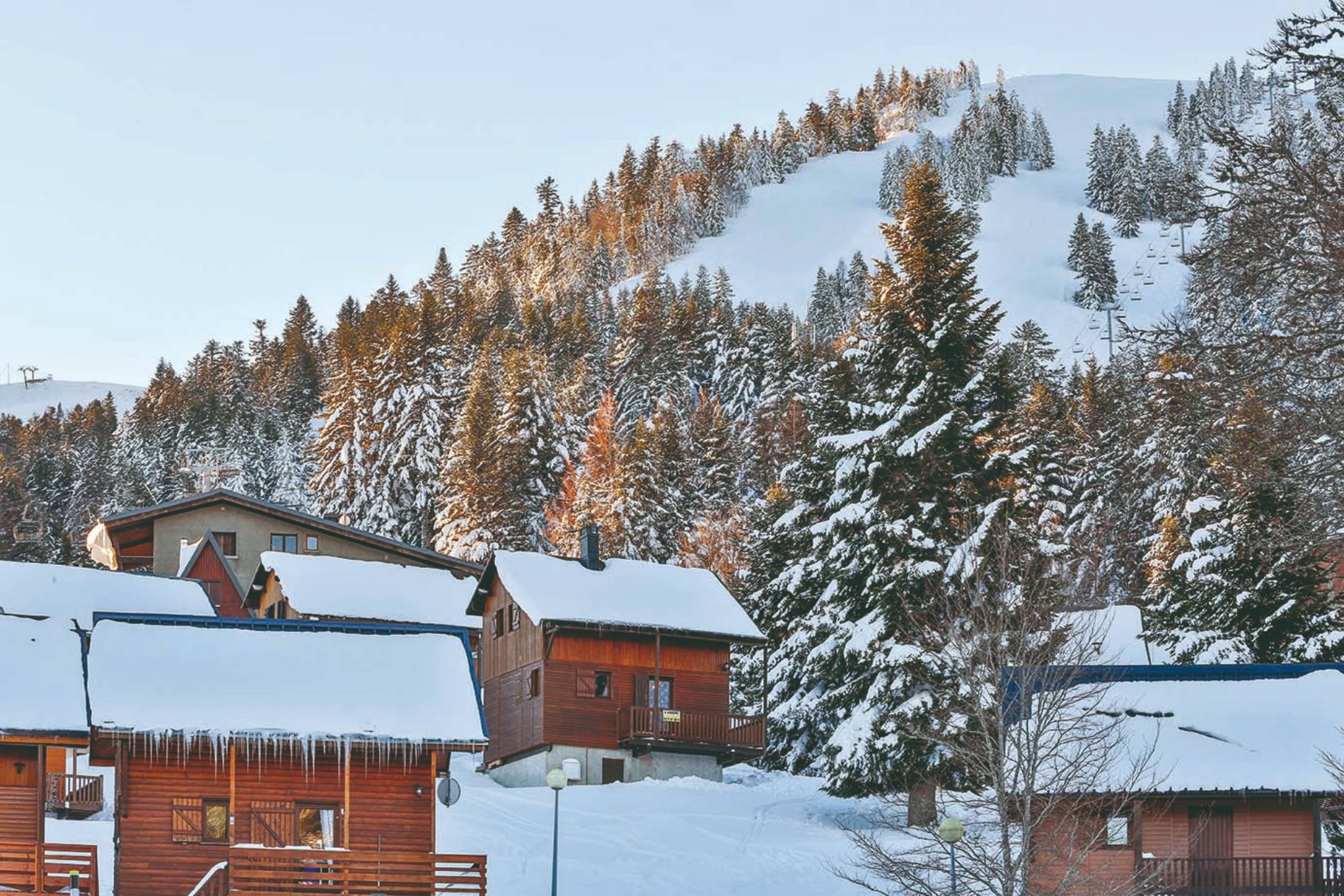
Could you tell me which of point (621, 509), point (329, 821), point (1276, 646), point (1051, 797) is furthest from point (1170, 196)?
point (621, 509)

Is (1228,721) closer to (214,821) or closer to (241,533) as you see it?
(214,821)

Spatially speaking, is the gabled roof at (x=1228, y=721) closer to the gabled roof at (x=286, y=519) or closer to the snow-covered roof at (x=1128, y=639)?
the snow-covered roof at (x=1128, y=639)

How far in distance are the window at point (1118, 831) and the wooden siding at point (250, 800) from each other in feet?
42.8

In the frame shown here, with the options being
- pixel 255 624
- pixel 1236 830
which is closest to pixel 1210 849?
pixel 1236 830

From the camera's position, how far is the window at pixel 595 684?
154 feet

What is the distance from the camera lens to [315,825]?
31.3 metres

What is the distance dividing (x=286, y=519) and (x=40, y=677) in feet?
93.3

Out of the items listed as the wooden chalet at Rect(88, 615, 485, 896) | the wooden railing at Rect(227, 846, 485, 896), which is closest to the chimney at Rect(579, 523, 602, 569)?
the wooden chalet at Rect(88, 615, 485, 896)

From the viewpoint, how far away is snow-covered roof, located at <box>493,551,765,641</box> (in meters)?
46.8

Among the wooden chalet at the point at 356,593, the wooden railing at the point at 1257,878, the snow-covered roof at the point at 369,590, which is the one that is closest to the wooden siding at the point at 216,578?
the wooden chalet at the point at 356,593

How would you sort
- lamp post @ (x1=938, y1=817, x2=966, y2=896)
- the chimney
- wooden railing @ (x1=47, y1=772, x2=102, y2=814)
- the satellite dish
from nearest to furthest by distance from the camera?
1. lamp post @ (x1=938, y1=817, x2=966, y2=896)
2. the satellite dish
3. wooden railing @ (x1=47, y1=772, x2=102, y2=814)
4. the chimney

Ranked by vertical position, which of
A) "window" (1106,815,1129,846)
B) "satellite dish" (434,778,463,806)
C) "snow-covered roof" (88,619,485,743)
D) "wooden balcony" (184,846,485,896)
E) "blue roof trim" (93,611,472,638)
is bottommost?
"wooden balcony" (184,846,485,896)

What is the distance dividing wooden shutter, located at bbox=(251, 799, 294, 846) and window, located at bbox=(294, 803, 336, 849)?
0.48 ft

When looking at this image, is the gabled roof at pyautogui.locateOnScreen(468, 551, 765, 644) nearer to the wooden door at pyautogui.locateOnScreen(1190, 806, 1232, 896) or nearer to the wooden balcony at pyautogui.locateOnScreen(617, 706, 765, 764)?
the wooden balcony at pyautogui.locateOnScreen(617, 706, 765, 764)
